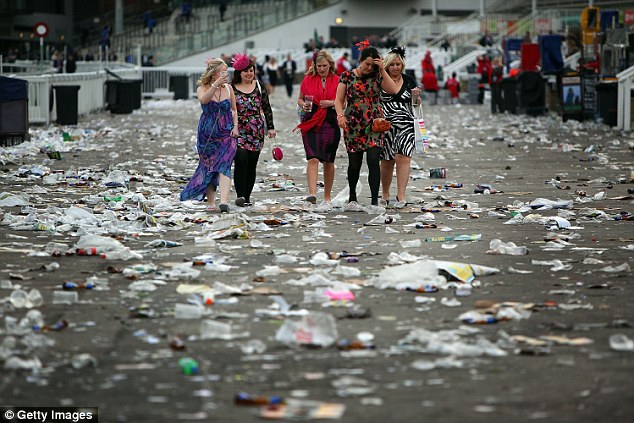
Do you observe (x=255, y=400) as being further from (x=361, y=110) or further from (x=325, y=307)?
(x=361, y=110)

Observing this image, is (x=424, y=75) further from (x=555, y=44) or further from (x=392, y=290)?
(x=392, y=290)

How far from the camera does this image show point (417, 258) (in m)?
9.09

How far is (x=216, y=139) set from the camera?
12695 millimetres

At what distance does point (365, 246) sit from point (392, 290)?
78.7 inches

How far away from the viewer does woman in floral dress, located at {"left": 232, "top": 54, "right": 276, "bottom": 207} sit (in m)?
13.0

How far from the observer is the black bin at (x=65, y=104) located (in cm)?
2892

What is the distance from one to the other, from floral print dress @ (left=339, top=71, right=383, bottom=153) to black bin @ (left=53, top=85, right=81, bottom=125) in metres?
17.5

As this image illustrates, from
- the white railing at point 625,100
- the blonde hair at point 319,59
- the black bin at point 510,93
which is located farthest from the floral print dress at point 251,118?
the black bin at point 510,93

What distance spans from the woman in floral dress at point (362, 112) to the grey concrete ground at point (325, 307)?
660mm

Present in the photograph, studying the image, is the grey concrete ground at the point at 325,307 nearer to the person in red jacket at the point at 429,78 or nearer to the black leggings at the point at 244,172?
the black leggings at the point at 244,172

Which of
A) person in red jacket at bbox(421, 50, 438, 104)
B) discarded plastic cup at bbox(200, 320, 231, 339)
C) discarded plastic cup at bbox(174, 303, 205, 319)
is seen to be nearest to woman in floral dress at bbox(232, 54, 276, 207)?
discarded plastic cup at bbox(174, 303, 205, 319)

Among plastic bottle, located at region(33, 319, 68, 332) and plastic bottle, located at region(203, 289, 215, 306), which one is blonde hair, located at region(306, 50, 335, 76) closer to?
plastic bottle, located at region(203, 289, 215, 306)

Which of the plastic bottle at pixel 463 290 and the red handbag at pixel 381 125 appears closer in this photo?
the plastic bottle at pixel 463 290

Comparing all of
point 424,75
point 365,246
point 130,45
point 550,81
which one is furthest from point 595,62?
point 130,45
